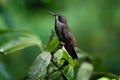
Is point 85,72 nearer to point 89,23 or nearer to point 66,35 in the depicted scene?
point 66,35

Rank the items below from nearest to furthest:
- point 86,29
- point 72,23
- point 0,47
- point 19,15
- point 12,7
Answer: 1. point 0,47
2. point 12,7
3. point 19,15
4. point 72,23
5. point 86,29

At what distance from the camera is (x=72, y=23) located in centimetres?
538

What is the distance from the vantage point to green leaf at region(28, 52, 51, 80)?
1.62 m

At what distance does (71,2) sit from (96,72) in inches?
131

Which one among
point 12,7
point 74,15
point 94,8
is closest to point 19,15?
point 12,7

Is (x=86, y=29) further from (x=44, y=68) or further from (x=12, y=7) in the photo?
(x=44, y=68)

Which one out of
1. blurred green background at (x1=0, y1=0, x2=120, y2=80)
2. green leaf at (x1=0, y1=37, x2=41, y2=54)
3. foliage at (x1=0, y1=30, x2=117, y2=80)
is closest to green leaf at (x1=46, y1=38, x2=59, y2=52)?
foliage at (x1=0, y1=30, x2=117, y2=80)

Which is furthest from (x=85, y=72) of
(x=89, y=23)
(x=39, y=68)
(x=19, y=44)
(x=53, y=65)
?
(x=89, y=23)

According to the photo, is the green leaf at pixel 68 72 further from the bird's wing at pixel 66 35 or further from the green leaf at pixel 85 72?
the green leaf at pixel 85 72

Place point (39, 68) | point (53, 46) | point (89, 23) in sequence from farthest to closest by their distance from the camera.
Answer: point (89, 23)
point (53, 46)
point (39, 68)

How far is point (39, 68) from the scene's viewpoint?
1633 mm

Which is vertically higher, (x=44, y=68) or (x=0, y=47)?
(x=44, y=68)

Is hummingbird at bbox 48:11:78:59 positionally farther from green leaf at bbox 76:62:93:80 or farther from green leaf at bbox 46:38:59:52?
green leaf at bbox 76:62:93:80

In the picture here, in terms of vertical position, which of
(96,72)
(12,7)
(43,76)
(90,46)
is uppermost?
(43,76)
